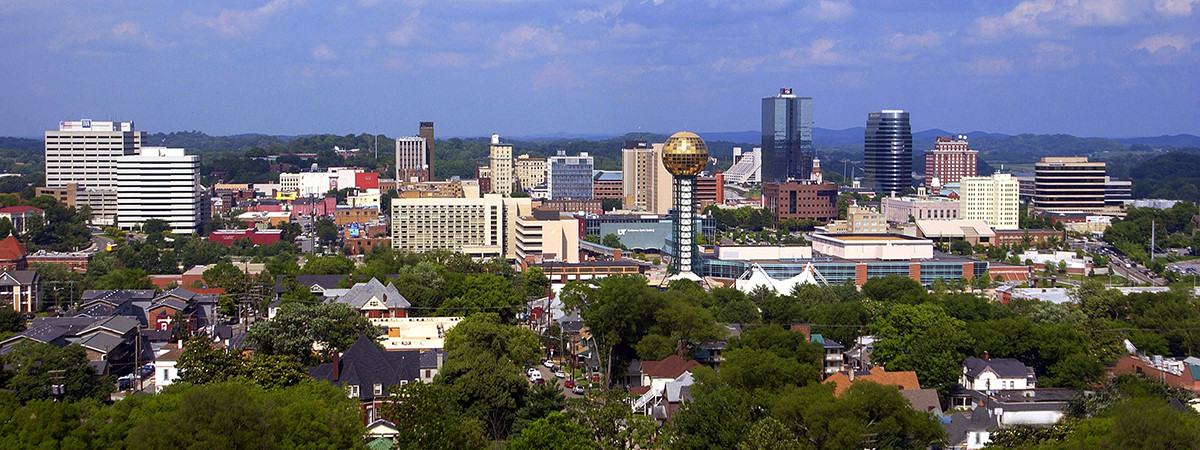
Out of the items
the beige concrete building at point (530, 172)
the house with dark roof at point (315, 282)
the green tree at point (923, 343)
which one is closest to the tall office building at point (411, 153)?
the beige concrete building at point (530, 172)

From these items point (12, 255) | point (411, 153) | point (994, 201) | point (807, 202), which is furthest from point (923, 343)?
point (411, 153)

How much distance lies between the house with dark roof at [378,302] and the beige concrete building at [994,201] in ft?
183

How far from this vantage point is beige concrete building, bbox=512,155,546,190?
Result: 126562 millimetres

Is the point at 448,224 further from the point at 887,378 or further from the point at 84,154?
the point at 887,378

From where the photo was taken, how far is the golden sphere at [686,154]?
2121 inches

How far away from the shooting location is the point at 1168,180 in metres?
146

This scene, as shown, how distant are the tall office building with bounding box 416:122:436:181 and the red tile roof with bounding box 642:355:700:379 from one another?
91.2 m

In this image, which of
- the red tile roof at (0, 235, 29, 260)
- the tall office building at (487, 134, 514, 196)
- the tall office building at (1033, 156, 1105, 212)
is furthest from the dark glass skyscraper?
the red tile roof at (0, 235, 29, 260)

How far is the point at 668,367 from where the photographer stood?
1297 inches

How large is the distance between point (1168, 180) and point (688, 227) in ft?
359

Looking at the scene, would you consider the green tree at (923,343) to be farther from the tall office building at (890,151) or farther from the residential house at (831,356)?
the tall office building at (890,151)

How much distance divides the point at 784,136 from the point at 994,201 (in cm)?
6650

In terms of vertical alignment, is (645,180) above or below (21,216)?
above

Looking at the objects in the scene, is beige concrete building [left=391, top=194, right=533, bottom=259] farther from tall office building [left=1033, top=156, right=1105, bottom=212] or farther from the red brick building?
tall office building [left=1033, top=156, right=1105, bottom=212]
